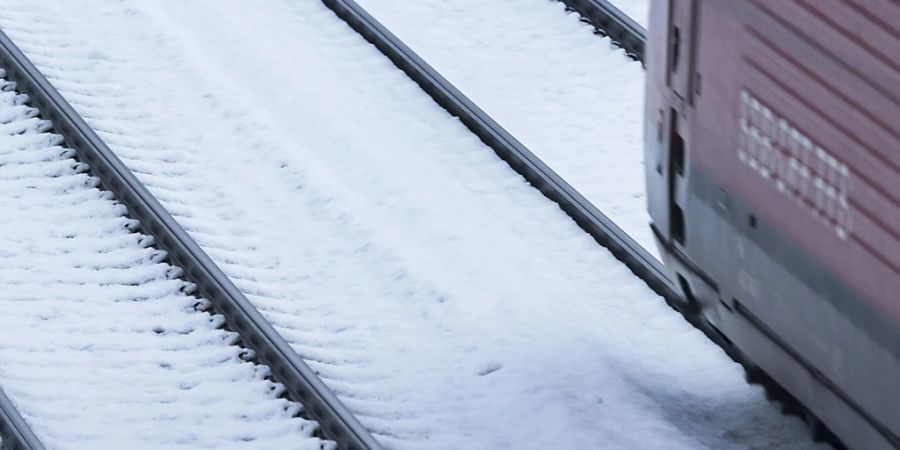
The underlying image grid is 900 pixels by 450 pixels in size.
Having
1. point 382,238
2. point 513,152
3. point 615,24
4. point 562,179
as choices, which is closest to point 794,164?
point 382,238

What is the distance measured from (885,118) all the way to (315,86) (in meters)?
6.52

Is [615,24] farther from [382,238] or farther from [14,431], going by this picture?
[14,431]

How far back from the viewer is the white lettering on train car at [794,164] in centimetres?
559

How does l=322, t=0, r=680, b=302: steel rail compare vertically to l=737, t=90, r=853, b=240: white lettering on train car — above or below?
below

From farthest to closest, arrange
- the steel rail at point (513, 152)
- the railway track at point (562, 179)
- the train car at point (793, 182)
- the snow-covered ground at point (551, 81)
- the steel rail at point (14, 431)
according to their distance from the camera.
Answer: the snow-covered ground at point (551, 81) → the steel rail at point (513, 152) → the railway track at point (562, 179) → the steel rail at point (14, 431) → the train car at point (793, 182)

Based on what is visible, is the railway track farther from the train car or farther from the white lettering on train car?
the white lettering on train car

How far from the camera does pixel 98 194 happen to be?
388 inches

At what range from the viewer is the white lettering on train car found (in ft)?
18.3

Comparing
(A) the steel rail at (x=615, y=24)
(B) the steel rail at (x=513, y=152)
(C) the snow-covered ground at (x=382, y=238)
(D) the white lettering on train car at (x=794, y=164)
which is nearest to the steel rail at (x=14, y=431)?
(C) the snow-covered ground at (x=382, y=238)

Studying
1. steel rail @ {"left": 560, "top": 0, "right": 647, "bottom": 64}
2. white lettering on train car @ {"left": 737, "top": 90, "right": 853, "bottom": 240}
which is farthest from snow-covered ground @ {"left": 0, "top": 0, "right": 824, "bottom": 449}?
white lettering on train car @ {"left": 737, "top": 90, "right": 853, "bottom": 240}

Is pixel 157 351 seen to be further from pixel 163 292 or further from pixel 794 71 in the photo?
pixel 794 71

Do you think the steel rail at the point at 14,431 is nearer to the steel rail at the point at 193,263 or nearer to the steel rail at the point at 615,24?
the steel rail at the point at 193,263

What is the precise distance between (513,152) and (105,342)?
126 inches

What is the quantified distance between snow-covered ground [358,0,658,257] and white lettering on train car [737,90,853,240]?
333cm
